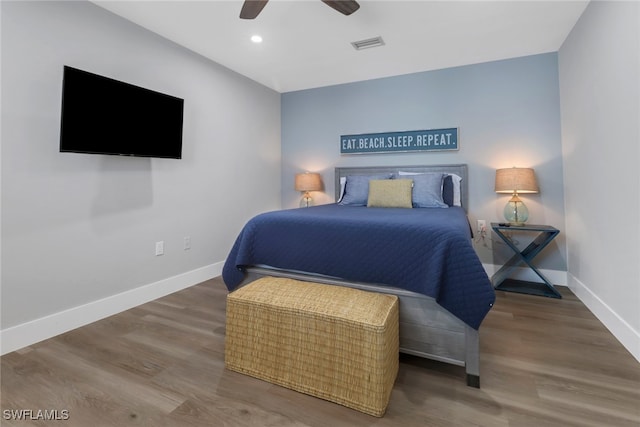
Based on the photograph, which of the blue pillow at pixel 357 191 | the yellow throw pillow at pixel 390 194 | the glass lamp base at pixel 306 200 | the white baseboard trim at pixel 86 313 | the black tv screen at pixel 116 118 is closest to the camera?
the white baseboard trim at pixel 86 313

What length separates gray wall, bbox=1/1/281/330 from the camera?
1886mm

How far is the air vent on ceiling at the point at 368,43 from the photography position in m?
2.81

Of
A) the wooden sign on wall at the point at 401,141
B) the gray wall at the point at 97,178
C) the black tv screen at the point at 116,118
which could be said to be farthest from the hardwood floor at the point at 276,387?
the wooden sign on wall at the point at 401,141

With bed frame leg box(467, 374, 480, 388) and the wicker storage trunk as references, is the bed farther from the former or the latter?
the wicker storage trunk

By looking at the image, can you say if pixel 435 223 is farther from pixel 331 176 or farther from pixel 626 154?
pixel 331 176

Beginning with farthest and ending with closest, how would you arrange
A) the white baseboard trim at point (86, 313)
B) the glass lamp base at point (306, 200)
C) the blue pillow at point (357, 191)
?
the glass lamp base at point (306, 200)
the blue pillow at point (357, 191)
the white baseboard trim at point (86, 313)

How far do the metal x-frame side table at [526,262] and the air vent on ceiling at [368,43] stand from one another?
2.11 m

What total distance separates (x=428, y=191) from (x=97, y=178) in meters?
2.94

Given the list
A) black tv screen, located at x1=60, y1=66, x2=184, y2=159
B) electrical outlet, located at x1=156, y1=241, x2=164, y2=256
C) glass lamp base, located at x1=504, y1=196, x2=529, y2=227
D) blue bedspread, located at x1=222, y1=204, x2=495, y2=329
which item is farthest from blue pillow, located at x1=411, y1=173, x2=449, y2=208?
electrical outlet, located at x1=156, y1=241, x2=164, y2=256

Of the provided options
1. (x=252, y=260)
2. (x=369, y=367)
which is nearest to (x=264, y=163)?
(x=252, y=260)

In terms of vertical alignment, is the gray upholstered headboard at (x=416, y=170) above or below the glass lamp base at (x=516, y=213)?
above

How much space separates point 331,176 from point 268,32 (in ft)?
6.37

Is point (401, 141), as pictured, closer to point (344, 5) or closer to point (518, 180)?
point (518, 180)

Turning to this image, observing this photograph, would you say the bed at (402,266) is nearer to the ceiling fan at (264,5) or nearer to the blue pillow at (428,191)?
the blue pillow at (428,191)
